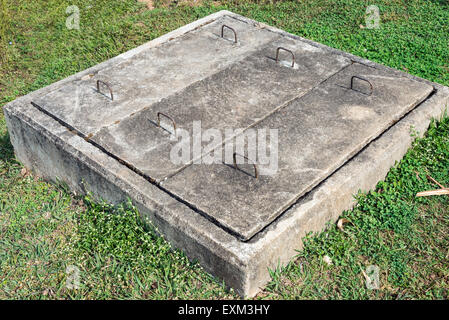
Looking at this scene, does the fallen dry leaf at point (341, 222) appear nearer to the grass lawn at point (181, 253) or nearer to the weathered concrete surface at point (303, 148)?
the grass lawn at point (181, 253)

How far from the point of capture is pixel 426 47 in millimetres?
5828

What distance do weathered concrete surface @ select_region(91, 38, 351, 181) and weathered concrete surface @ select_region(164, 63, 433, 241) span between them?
12 cm

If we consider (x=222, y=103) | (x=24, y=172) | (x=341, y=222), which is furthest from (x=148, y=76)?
(x=341, y=222)

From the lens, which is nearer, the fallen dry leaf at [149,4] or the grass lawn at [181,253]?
the grass lawn at [181,253]

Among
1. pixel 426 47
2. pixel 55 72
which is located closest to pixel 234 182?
pixel 55 72

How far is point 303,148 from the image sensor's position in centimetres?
368

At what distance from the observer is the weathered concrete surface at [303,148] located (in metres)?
3.26

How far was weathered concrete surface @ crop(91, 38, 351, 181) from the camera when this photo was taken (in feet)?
12.1

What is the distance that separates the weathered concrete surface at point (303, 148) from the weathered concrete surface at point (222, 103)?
12 cm

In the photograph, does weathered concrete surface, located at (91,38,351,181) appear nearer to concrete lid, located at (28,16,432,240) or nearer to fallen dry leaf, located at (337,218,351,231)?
concrete lid, located at (28,16,432,240)

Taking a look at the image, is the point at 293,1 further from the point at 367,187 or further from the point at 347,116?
the point at 367,187

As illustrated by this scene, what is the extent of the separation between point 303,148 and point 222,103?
2.68 ft
